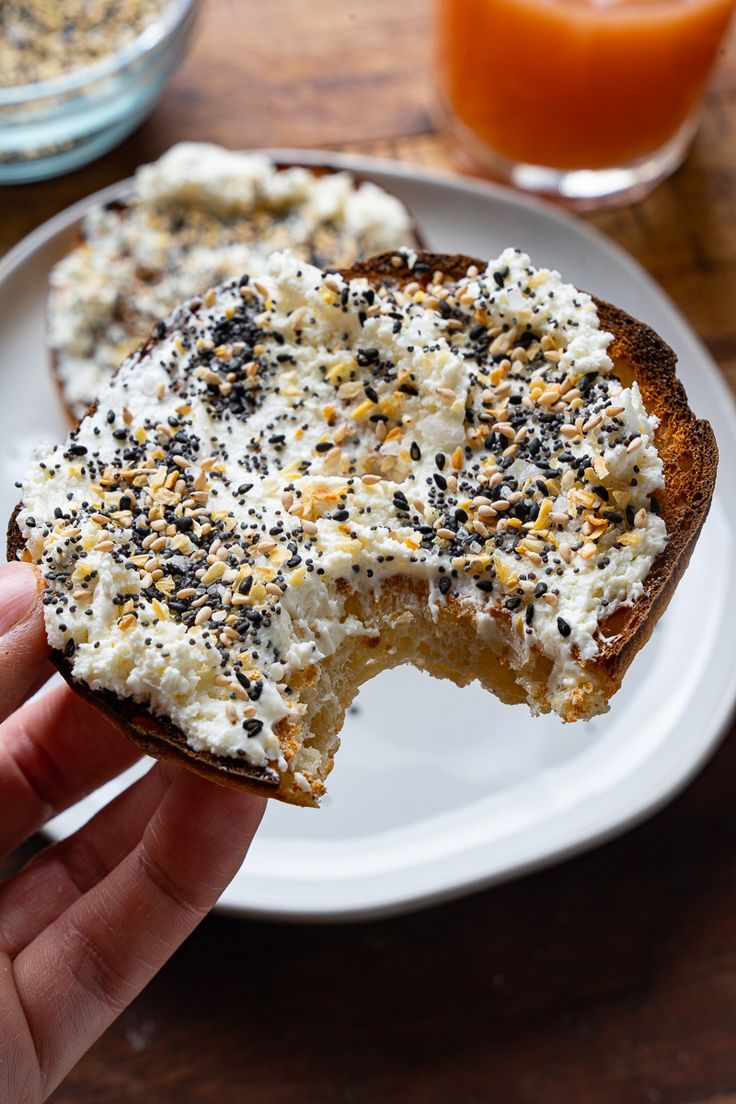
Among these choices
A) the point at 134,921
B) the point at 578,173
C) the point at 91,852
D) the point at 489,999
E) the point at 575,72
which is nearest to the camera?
the point at 134,921

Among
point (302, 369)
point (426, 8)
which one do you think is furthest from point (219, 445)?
point (426, 8)

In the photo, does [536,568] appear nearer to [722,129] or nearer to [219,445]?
[219,445]

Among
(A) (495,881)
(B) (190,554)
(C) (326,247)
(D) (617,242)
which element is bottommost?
(A) (495,881)

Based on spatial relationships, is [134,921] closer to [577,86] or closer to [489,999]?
[489,999]

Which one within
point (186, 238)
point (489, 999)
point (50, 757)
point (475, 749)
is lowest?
point (489, 999)

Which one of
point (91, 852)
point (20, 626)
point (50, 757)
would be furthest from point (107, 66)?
point (91, 852)

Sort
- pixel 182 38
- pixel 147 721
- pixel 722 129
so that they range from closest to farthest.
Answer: pixel 147 721 < pixel 182 38 < pixel 722 129
